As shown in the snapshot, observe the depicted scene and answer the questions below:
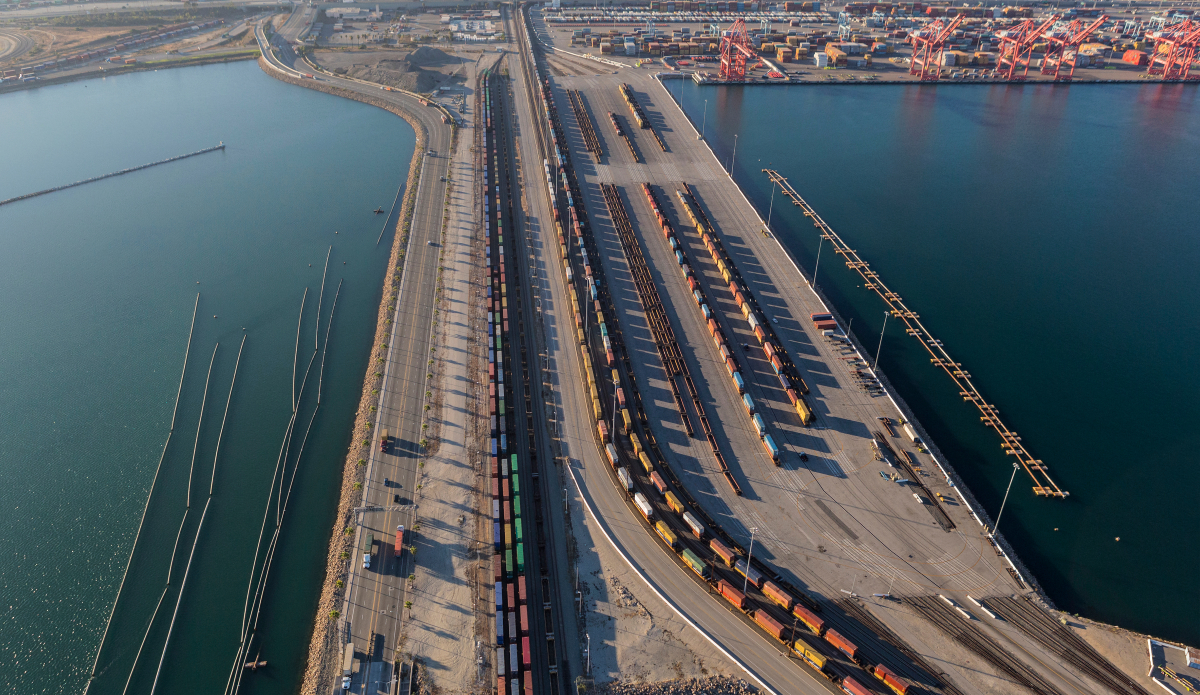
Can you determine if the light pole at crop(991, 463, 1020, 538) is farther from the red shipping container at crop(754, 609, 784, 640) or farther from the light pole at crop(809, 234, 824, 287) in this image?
the light pole at crop(809, 234, 824, 287)

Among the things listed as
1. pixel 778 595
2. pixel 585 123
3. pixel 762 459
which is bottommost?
pixel 778 595

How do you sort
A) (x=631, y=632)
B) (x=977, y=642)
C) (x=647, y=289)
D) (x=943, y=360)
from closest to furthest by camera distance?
(x=977, y=642) < (x=631, y=632) < (x=943, y=360) < (x=647, y=289)

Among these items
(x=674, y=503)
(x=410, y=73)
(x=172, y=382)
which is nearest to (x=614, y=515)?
(x=674, y=503)

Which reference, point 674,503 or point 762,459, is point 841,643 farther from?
point 762,459

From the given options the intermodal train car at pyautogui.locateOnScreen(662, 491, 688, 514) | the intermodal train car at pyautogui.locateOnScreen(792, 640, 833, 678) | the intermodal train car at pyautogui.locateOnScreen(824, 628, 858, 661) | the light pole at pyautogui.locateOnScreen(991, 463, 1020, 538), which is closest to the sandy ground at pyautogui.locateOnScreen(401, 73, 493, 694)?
the intermodal train car at pyautogui.locateOnScreen(662, 491, 688, 514)

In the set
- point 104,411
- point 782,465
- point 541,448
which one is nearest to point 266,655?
point 541,448

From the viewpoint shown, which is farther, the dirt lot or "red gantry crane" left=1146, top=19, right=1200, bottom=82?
"red gantry crane" left=1146, top=19, right=1200, bottom=82

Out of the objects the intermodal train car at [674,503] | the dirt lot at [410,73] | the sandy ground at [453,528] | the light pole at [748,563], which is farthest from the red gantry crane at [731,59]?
the light pole at [748,563]
